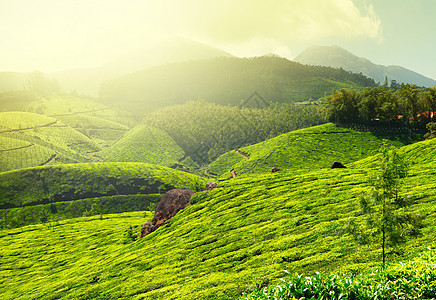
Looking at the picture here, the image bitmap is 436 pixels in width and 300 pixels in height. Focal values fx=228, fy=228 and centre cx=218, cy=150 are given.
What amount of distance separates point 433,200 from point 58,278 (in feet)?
292

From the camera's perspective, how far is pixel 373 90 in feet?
559

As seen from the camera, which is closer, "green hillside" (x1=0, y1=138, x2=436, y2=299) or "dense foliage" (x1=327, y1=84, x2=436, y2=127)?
"green hillside" (x1=0, y1=138, x2=436, y2=299)

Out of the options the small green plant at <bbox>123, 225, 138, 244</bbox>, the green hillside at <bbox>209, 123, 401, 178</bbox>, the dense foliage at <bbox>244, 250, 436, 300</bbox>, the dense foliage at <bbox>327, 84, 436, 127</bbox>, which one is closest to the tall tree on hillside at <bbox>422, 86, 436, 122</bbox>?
the dense foliage at <bbox>327, 84, 436, 127</bbox>

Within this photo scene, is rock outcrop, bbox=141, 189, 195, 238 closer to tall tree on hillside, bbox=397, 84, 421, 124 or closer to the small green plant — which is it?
the small green plant

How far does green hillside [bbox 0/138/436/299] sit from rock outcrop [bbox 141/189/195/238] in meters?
5.30

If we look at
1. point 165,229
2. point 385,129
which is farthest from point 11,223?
point 385,129

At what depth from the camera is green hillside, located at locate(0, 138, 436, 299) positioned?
28.5 metres

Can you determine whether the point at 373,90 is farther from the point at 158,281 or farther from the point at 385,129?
the point at 158,281

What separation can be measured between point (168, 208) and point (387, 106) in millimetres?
155093

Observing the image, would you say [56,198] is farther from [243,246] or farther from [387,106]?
[387,106]

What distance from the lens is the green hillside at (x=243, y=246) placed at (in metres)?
28.5

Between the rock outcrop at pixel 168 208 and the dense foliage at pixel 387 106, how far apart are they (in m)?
145

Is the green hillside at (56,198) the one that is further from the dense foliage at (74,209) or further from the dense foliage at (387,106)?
the dense foliage at (387,106)

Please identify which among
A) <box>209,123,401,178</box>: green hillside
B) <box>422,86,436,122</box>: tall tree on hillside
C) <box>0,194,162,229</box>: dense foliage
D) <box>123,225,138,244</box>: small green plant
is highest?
<box>422,86,436,122</box>: tall tree on hillside
